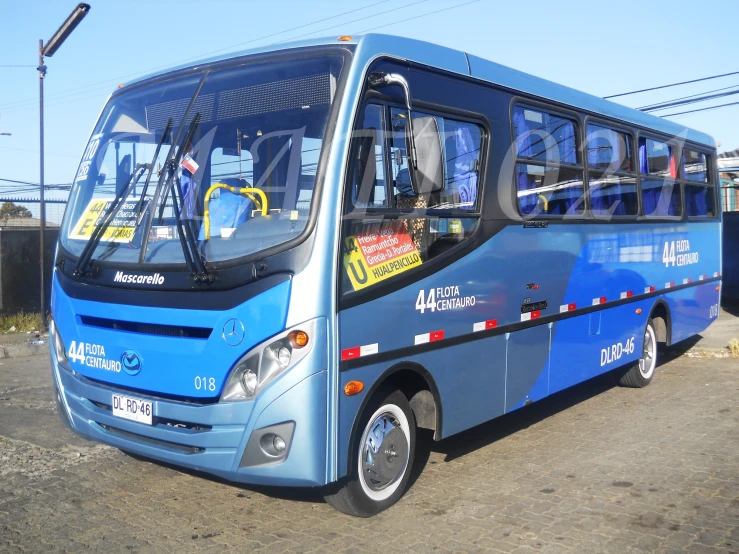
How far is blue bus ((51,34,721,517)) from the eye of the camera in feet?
14.4

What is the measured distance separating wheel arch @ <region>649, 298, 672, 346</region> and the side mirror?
577 centimetres

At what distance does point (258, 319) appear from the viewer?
4336 millimetres

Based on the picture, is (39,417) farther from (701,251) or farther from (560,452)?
(701,251)

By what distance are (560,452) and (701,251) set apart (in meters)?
5.51

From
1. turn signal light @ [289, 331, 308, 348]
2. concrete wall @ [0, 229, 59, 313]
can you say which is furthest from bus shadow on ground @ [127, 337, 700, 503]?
concrete wall @ [0, 229, 59, 313]

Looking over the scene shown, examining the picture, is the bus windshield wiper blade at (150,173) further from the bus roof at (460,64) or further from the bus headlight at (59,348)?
the bus headlight at (59,348)

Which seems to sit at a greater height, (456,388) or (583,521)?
(456,388)

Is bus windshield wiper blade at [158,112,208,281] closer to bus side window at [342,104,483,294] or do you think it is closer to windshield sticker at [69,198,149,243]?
windshield sticker at [69,198,149,243]

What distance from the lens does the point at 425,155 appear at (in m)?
4.84

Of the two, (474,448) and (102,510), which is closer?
(102,510)

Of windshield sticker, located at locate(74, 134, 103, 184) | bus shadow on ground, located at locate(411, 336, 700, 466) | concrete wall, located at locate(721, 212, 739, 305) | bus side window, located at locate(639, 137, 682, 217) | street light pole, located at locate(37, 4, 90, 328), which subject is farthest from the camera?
concrete wall, located at locate(721, 212, 739, 305)

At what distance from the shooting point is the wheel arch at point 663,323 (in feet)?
31.8

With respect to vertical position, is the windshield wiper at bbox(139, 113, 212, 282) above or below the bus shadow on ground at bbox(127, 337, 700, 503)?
above

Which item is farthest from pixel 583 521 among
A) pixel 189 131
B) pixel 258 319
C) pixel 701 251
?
pixel 701 251
